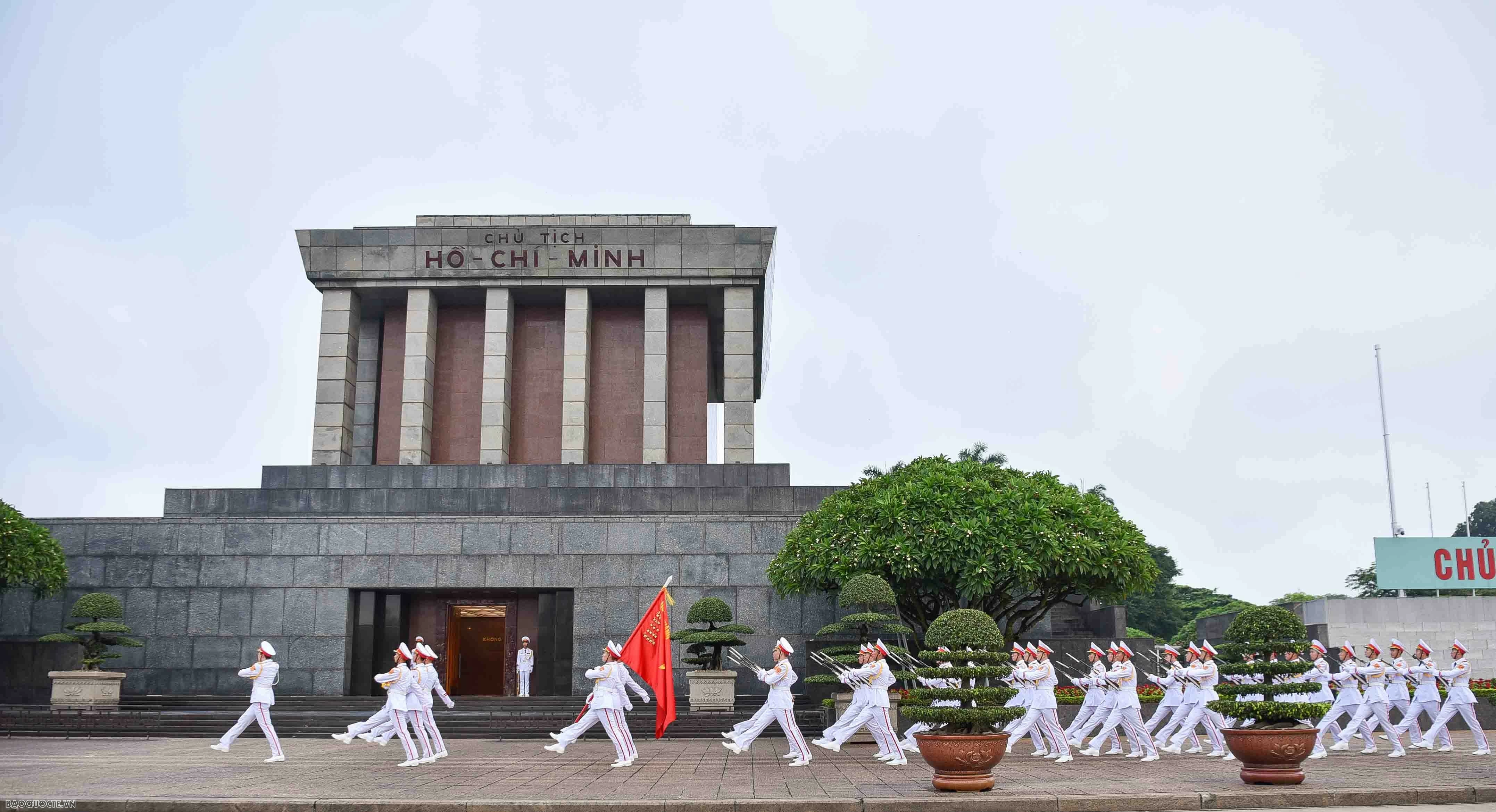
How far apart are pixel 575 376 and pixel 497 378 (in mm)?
2086

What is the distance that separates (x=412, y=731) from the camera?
24031 mm

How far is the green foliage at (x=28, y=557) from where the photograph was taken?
23.0m

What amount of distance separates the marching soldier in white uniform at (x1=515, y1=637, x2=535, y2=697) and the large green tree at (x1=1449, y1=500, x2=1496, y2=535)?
60.5 meters

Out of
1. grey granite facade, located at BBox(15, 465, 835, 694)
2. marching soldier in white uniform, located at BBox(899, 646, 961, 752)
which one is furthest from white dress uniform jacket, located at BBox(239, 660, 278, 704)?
marching soldier in white uniform, located at BBox(899, 646, 961, 752)

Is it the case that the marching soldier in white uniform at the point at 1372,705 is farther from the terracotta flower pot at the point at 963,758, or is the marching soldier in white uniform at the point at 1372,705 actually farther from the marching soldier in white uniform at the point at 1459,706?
the terracotta flower pot at the point at 963,758

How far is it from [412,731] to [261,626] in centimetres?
409

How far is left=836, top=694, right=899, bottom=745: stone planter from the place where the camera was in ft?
63.0

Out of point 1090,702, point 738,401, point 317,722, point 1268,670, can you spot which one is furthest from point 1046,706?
point 738,401

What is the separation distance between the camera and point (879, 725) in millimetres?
16141

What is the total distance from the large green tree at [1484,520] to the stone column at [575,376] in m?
56.8

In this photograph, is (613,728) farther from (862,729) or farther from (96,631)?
(96,631)

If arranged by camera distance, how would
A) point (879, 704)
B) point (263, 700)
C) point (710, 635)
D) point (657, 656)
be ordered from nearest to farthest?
1. point (879, 704)
2. point (263, 700)
3. point (657, 656)
4. point (710, 635)

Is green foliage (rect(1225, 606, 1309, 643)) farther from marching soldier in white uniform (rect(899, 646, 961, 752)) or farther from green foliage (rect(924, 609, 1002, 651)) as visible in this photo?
marching soldier in white uniform (rect(899, 646, 961, 752))

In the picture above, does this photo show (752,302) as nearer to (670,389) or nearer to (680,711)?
(670,389)
